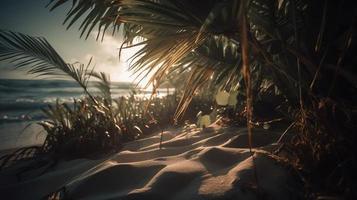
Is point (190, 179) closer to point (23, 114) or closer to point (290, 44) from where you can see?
point (290, 44)

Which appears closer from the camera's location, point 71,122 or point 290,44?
point 290,44

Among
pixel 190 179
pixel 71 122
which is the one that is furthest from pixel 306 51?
pixel 71 122

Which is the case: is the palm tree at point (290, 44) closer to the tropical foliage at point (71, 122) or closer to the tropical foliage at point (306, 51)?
the tropical foliage at point (306, 51)

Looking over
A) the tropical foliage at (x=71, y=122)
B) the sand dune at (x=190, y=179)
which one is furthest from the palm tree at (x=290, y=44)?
the tropical foliage at (x=71, y=122)

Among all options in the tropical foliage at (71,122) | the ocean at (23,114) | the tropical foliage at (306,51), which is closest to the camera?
the tropical foliage at (306,51)

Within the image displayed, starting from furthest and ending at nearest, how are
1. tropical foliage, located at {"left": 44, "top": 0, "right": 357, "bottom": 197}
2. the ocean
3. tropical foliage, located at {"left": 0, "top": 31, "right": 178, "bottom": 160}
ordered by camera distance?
the ocean
tropical foliage, located at {"left": 0, "top": 31, "right": 178, "bottom": 160}
tropical foliage, located at {"left": 44, "top": 0, "right": 357, "bottom": 197}

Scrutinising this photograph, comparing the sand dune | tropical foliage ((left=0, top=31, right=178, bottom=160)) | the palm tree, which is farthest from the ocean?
the palm tree

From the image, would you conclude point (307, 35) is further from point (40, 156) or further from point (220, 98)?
point (40, 156)

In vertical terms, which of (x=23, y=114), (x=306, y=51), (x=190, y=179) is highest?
(x=306, y=51)

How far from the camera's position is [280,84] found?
4.71 feet

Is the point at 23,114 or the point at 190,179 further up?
the point at 190,179

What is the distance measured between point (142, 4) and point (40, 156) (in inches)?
79.0

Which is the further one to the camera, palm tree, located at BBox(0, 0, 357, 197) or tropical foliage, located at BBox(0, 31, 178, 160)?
tropical foliage, located at BBox(0, 31, 178, 160)

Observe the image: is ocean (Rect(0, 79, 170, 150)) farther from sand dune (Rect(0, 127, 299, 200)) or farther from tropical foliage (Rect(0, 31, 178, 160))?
sand dune (Rect(0, 127, 299, 200))
